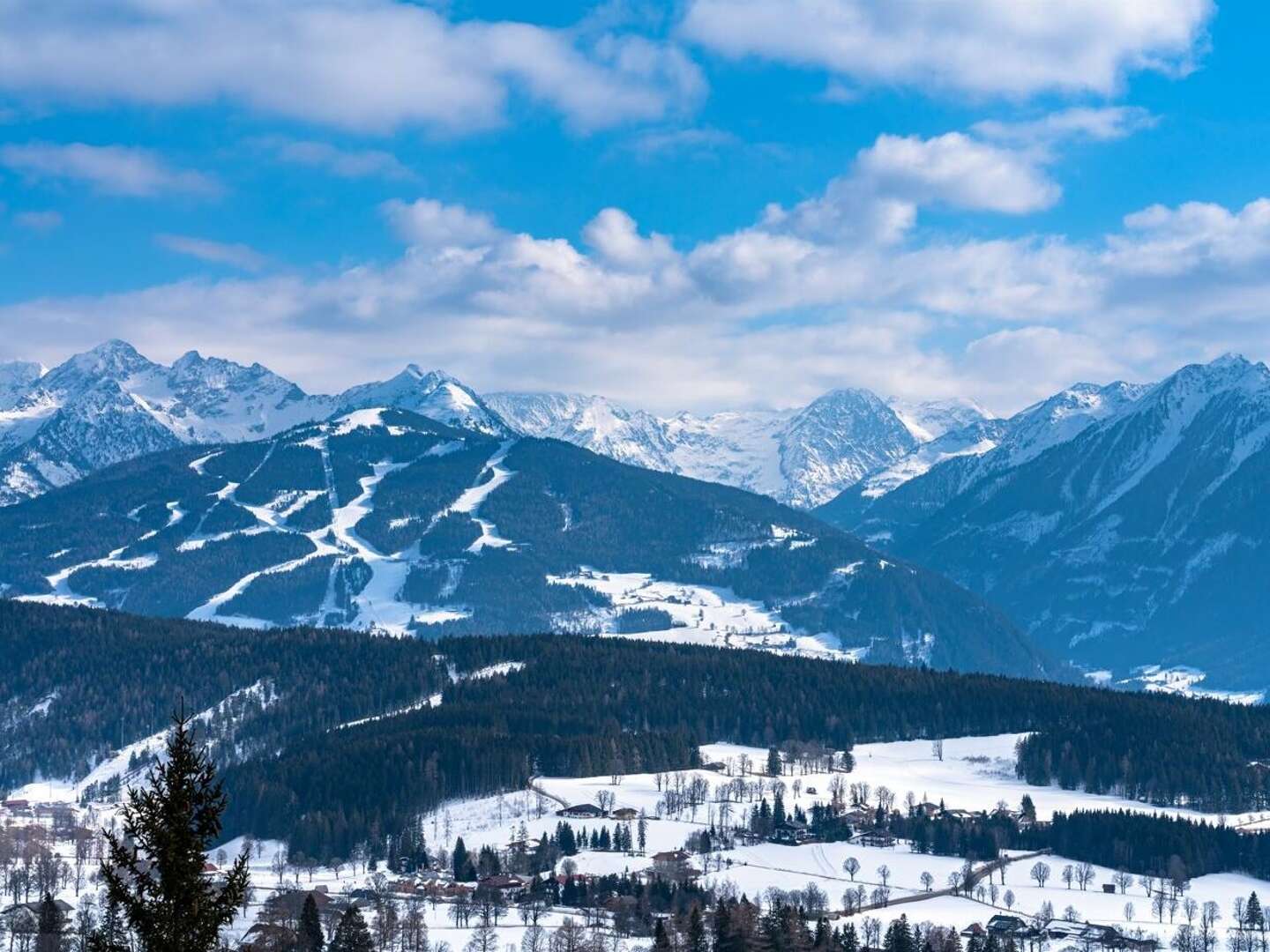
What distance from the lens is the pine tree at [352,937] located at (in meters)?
130

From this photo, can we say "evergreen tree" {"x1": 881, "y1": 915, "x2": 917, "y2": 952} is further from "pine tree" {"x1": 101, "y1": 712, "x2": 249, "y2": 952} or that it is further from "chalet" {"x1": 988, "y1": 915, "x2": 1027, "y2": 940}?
"pine tree" {"x1": 101, "y1": 712, "x2": 249, "y2": 952}

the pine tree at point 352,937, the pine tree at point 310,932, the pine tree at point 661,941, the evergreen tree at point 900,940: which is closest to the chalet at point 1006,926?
the evergreen tree at point 900,940

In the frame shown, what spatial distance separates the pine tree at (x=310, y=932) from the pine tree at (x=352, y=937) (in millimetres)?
1060

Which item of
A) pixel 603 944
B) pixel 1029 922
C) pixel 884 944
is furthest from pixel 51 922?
pixel 1029 922

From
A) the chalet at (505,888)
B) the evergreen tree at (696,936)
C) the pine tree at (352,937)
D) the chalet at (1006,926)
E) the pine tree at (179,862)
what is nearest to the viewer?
the pine tree at (179,862)

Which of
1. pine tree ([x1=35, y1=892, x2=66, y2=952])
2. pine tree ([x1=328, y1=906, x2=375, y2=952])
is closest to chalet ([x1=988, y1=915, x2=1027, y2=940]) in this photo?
pine tree ([x1=328, y1=906, x2=375, y2=952])

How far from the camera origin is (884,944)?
156 metres

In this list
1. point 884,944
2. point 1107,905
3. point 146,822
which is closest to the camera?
point 146,822

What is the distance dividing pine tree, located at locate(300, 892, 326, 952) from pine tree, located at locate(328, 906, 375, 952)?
41.7 inches

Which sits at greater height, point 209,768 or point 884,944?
point 209,768

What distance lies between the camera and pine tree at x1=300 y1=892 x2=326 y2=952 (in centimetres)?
13688

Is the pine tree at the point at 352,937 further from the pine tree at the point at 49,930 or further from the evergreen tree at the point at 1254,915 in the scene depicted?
the evergreen tree at the point at 1254,915

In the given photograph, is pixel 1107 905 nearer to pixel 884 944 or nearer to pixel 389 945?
pixel 884 944

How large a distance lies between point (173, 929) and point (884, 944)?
119 m
